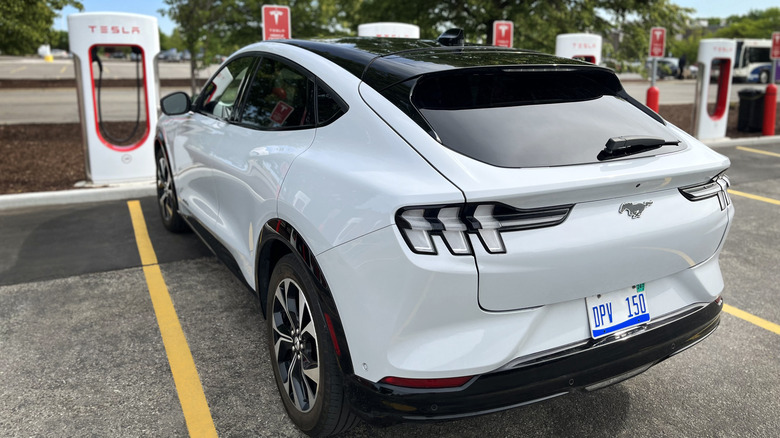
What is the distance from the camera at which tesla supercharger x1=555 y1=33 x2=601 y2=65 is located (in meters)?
10.8

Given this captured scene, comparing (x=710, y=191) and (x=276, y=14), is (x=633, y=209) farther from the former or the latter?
(x=276, y=14)

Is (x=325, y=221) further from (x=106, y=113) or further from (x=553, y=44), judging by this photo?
(x=106, y=113)

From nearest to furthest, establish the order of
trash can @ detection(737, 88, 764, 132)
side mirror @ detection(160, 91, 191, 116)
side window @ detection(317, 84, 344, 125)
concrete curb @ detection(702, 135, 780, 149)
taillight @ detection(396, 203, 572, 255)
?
taillight @ detection(396, 203, 572, 255), side window @ detection(317, 84, 344, 125), side mirror @ detection(160, 91, 191, 116), concrete curb @ detection(702, 135, 780, 149), trash can @ detection(737, 88, 764, 132)

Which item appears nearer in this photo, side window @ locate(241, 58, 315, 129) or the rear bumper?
the rear bumper

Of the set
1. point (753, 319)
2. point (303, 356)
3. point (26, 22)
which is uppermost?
point (26, 22)

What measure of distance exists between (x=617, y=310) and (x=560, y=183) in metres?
0.59

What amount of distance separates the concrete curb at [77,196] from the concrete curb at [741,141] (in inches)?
397

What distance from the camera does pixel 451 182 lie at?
6.93 feet

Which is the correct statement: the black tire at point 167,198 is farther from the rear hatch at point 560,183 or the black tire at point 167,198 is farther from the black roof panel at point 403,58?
the rear hatch at point 560,183

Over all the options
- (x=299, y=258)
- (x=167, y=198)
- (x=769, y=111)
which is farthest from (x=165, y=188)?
(x=769, y=111)

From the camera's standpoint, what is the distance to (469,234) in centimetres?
208

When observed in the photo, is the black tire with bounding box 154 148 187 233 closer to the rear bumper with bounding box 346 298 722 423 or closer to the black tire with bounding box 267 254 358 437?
the black tire with bounding box 267 254 358 437

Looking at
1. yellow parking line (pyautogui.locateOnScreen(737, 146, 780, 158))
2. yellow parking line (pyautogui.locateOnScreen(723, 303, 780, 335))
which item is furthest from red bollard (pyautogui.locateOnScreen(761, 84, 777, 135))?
yellow parking line (pyautogui.locateOnScreen(723, 303, 780, 335))

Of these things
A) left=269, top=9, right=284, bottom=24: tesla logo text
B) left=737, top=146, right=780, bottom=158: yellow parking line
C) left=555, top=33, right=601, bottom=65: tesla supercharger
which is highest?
left=269, top=9, right=284, bottom=24: tesla logo text
